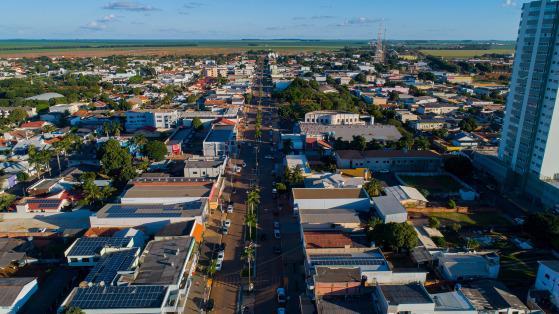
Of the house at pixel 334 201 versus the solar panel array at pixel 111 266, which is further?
the house at pixel 334 201

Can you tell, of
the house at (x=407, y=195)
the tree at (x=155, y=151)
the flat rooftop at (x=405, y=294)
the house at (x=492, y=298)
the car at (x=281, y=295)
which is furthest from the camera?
the tree at (x=155, y=151)

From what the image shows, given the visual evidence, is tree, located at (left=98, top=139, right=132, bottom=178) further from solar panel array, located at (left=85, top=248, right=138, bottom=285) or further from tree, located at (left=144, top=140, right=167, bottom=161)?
solar panel array, located at (left=85, top=248, right=138, bottom=285)

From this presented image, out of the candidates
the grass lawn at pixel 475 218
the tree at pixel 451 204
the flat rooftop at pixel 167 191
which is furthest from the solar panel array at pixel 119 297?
the tree at pixel 451 204

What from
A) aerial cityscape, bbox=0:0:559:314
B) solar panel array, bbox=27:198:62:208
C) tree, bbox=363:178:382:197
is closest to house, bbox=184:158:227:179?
aerial cityscape, bbox=0:0:559:314

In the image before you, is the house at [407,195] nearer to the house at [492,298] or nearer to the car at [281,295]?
the house at [492,298]

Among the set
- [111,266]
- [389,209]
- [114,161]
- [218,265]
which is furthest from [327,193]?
[114,161]

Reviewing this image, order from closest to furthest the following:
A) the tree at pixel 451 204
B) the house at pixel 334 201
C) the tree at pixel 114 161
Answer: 1. the house at pixel 334 201
2. the tree at pixel 451 204
3. the tree at pixel 114 161

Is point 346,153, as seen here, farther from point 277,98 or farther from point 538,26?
point 277,98
